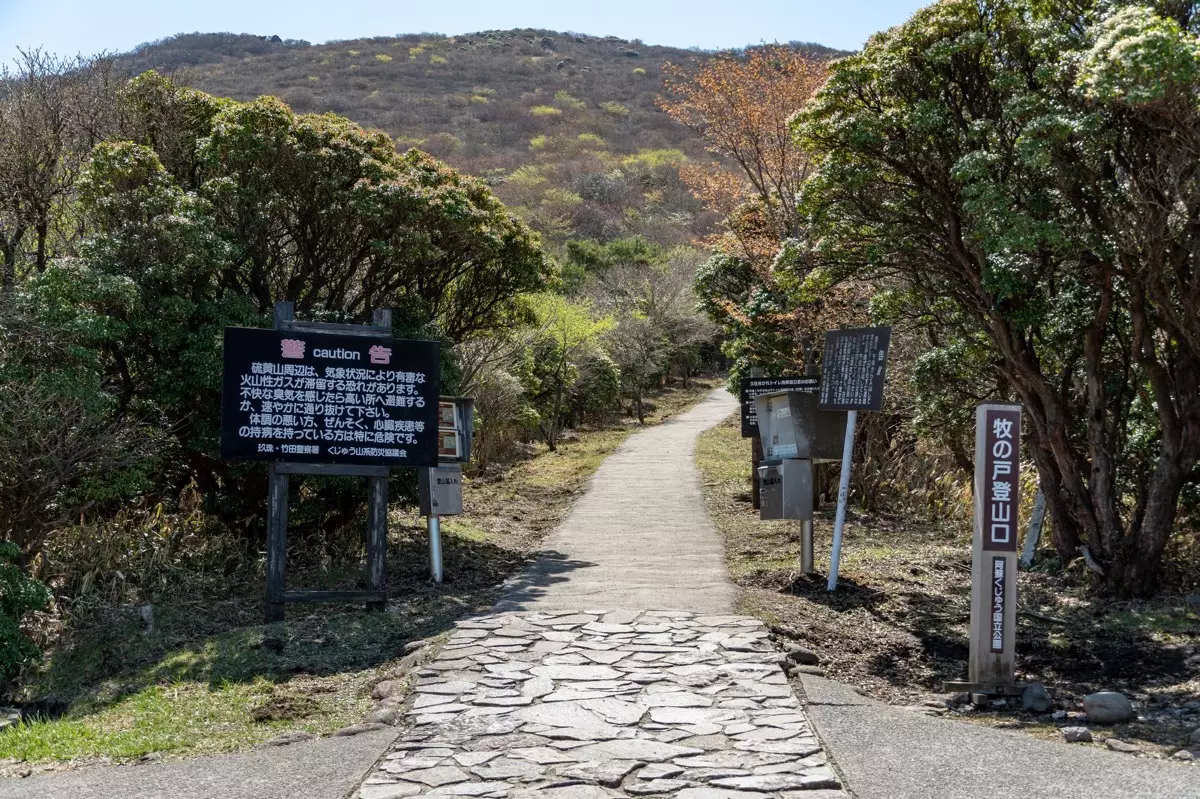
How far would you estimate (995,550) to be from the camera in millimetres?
7371

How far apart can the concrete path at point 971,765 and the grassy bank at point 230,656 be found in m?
2.96

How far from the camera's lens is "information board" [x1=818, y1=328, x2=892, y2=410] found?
10.6 metres

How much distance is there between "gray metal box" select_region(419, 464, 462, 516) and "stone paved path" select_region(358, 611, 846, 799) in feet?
7.47

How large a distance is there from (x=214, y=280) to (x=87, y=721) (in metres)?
6.37

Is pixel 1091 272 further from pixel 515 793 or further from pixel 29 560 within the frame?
pixel 29 560

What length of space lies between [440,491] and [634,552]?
2635mm

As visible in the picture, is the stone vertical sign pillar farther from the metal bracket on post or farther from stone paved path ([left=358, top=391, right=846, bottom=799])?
the metal bracket on post

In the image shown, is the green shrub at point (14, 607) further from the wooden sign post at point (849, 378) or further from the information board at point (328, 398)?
the wooden sign post at point (849, 378)

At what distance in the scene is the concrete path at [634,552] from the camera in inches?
401

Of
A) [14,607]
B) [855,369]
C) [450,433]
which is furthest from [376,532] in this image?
[855,369]

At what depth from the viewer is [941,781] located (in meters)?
5.58

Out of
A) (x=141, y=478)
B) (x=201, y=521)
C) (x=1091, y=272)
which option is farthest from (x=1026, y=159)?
(x=201, y=521)

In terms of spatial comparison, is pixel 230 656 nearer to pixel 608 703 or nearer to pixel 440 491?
pixel 440 491

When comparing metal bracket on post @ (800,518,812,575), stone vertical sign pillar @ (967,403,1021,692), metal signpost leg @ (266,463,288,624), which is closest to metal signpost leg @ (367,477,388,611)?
metal signpost leg @ (266,463,288,624)
